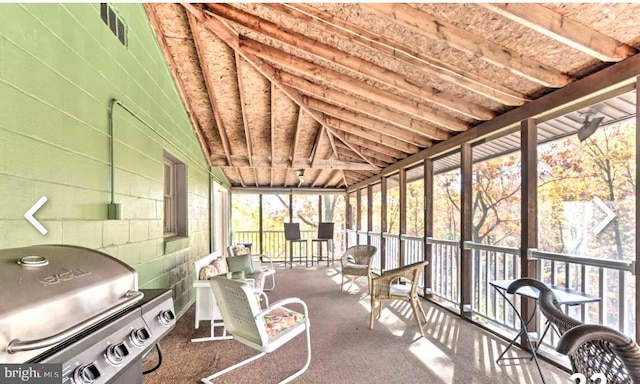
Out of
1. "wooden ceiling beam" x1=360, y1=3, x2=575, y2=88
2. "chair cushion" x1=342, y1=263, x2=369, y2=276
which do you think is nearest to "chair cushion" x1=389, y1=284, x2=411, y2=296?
"chair cushion" x1=342, y1=263, x2=369, y2=276

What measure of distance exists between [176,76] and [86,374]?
154 inches

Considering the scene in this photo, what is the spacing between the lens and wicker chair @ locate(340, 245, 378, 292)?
5.11 metres

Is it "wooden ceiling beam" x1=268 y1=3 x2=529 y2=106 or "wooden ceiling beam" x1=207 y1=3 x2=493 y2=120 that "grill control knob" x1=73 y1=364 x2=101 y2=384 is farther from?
"wooden ceiling beam" x1=207 y1=3 x2=493 y2=120

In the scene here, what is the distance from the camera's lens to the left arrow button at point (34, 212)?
143 cm

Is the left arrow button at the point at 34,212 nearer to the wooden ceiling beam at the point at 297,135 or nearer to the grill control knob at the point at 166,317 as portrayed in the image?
the grill control knob at the point at 166,317

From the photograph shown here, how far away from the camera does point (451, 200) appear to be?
→ 7.88 m

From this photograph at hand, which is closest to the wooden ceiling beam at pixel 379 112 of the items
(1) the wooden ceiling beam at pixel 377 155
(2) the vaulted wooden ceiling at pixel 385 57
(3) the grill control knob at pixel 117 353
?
(2) the vaulted wooden ceiling at pixel 385 57

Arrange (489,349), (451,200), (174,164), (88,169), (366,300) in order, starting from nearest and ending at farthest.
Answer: (88,169)
(489,349)
(174,164)
(366,300)
(451,200)

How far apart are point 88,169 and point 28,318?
1363 mm

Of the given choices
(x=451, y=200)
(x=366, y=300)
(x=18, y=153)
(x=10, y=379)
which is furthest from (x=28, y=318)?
(x=451, y=200)

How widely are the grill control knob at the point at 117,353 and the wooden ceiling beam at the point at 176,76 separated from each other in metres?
3.19

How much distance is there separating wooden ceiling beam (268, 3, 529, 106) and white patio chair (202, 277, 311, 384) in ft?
6.99

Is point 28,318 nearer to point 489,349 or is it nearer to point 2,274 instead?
point 2,274

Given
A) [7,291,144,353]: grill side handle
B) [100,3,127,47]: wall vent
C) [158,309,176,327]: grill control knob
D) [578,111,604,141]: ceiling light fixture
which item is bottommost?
[158,309,176,327]: grill control knob
